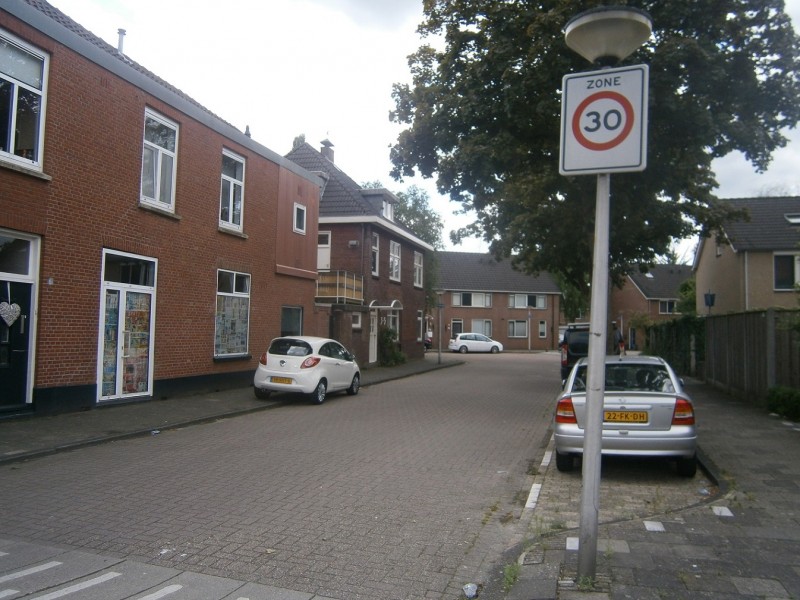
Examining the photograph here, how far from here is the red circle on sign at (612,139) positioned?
434cm

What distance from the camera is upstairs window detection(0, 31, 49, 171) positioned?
10.2 m

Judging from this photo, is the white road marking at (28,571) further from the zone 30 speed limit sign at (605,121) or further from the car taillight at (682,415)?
the car taillight at (682,415)

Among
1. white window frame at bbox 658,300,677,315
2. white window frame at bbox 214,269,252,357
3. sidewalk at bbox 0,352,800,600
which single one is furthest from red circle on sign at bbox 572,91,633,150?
white window frame at bbox 658,300,677,315

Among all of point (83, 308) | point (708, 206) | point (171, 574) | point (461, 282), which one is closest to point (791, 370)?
point (708, 206)

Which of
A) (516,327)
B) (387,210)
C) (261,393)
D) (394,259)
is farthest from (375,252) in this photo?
(516,327)

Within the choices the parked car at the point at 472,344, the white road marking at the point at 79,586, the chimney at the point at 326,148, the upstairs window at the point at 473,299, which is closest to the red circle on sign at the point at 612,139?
the white road marking at the point at 79,586

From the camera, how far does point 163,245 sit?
45.8 ft

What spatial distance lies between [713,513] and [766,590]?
1.92m

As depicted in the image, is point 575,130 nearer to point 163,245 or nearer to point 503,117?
point 503,117

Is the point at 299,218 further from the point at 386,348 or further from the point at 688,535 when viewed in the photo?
the point at 688,535

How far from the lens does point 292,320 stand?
20.2 meters

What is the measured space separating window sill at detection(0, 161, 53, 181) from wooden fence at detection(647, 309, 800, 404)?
1335 cm

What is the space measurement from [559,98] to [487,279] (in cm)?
4521

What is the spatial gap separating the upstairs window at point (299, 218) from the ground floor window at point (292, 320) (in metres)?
2.48
